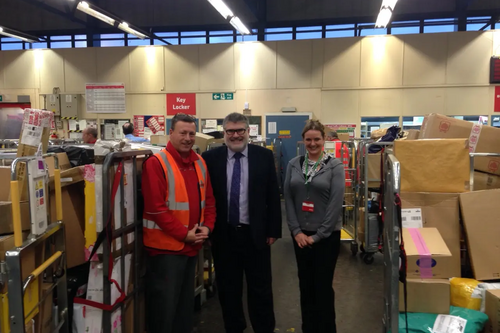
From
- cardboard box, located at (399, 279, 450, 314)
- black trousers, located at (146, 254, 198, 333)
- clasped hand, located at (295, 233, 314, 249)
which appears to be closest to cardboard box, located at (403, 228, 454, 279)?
cardboard box, located at (399, 279, 450, 314)

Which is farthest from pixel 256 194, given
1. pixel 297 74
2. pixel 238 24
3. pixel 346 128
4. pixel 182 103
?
pixel 182 103

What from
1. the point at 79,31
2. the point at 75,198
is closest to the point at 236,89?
the point at 79,31

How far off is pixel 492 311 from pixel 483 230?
2.06 ft

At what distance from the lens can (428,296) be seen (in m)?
2.26

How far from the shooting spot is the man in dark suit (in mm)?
2271

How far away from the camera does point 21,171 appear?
1.59 m

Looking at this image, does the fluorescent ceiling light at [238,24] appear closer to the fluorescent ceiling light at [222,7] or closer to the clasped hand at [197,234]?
the fluorescent ceiling light at [222,7]

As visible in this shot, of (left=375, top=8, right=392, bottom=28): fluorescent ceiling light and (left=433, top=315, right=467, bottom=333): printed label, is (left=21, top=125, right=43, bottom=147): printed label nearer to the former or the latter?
(left=433, top=315, right=467, bottom=333): printed label

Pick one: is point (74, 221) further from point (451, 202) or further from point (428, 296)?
point (451, 202)

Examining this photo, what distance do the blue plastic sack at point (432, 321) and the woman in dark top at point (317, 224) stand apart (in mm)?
477

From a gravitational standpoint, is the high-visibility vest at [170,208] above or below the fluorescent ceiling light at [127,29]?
below

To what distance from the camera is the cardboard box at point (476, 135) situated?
306 cm

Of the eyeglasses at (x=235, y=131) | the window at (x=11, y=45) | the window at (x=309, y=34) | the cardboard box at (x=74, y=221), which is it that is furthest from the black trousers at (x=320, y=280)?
the window at (x=11, y=45)

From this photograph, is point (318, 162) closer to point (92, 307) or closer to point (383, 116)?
point (92, 307)
